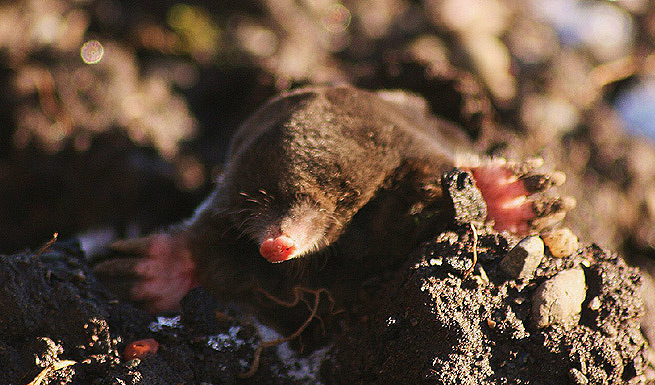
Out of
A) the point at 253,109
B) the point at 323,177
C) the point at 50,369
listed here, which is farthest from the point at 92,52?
the point at 50,369

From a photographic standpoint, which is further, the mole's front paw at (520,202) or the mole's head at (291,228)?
the mole's front paw at (520,202)

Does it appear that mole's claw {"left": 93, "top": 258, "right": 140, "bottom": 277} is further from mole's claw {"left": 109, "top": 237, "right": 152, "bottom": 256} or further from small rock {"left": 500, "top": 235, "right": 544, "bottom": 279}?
small rock {"left": 500, "top": 235, "right": 544, "bottom": 279}

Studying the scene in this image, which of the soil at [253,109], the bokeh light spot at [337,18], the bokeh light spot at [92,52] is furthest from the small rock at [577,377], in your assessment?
the bokeh light spot at [337,18]

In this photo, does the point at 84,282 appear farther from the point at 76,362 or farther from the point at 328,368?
the point at 328,368

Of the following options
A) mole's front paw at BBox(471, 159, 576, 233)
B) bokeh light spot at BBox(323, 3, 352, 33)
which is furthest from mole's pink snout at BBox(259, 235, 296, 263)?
bokeh light spot at BBox(323, 3, 352, 33)

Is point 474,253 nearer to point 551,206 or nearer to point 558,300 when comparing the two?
point 558,300

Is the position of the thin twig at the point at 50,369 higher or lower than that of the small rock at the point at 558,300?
higher

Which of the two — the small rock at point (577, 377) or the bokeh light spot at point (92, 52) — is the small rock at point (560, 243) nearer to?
Answer: the small rock at point (577, 377)
